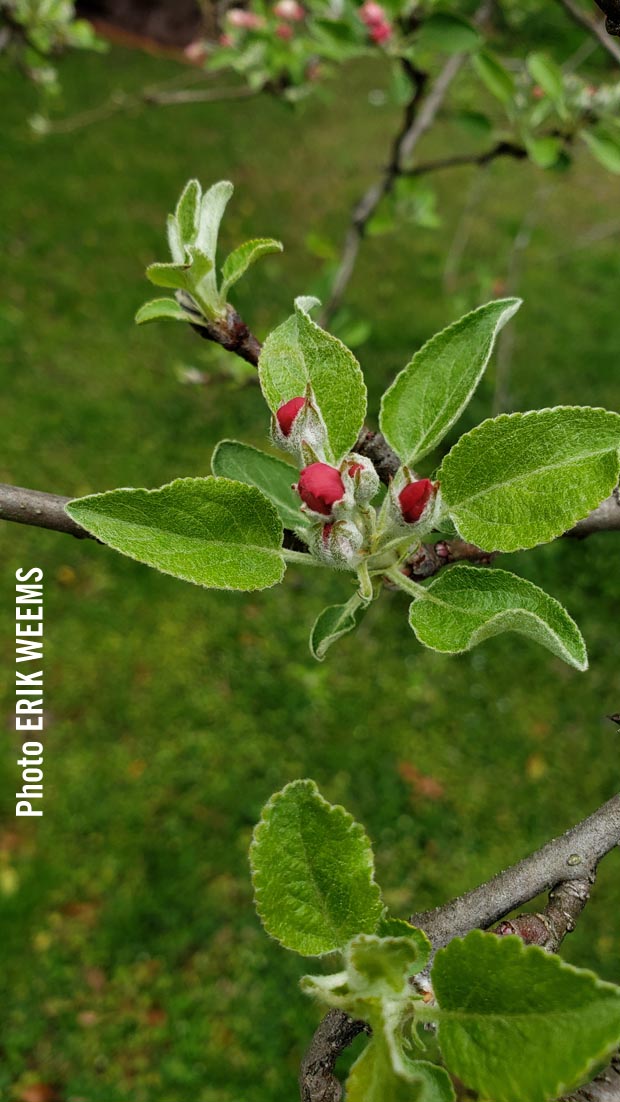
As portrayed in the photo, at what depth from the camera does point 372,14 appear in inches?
69.4

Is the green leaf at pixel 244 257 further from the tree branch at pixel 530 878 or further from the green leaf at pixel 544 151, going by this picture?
the green leaf at pixel 544 151

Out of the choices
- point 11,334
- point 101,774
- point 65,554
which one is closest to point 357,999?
point 101,774

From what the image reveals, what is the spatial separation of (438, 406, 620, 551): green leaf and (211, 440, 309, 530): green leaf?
0.60 ft

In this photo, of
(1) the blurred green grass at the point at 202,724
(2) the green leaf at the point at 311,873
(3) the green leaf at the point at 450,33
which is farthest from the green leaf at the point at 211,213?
(1) the blurred green grass at the point at 202,724

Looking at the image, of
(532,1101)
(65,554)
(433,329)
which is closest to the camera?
(532,1101)

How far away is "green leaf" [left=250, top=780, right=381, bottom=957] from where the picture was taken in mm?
578

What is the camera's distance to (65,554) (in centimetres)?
357

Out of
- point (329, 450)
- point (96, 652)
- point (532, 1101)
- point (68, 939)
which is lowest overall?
point (68, 939)

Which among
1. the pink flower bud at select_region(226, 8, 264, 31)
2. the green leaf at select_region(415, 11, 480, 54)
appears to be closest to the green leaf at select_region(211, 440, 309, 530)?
the green leaf at select_region(415, 11, 480, 54)

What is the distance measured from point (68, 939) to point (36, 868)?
0.84ft

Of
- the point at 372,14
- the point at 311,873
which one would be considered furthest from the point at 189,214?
the point at 372,14

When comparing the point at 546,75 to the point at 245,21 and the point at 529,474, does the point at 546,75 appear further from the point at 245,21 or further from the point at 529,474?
the point at 245,21

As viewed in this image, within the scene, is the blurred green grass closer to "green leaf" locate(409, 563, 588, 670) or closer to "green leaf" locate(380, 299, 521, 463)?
"green leaf" locate(380, 299, 521, 463)

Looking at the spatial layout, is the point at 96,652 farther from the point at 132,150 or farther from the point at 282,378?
the point at 132,150
